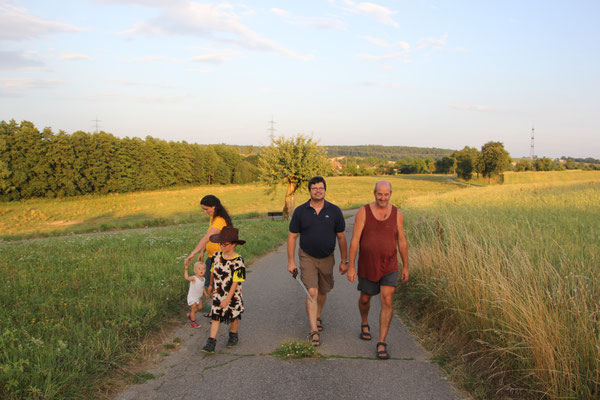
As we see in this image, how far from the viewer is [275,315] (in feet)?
21.3

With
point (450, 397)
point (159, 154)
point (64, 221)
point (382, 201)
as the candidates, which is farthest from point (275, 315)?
point (159, 154)

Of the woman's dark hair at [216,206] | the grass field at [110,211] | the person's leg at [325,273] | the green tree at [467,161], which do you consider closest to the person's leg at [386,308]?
the person's leg at [325,273]

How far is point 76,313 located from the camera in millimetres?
5391

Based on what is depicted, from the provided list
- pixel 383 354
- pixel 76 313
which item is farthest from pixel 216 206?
pixel 383 354

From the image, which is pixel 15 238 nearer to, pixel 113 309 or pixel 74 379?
pixel 113 309

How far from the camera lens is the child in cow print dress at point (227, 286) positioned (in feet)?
16.5

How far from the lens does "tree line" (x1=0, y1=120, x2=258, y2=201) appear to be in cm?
5328

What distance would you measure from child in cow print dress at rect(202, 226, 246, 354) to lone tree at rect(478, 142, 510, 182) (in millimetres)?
88632

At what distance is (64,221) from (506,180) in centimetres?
7031

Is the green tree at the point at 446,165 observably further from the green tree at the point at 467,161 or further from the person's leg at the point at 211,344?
the person's leg at the point at 211,344

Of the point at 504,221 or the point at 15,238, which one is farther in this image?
the point at 15,238

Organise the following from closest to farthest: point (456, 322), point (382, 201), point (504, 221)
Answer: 1. point (382, 201)
2. point (456, 322)
3. point (504, 221)

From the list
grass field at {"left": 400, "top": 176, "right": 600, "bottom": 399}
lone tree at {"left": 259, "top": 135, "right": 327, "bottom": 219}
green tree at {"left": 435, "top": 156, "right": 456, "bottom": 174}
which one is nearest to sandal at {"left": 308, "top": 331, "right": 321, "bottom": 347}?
grass field at {"left": 400, "top": 176, "right": 600, "bottom": 399}

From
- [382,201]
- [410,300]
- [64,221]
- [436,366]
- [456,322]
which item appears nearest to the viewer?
[436,366]
